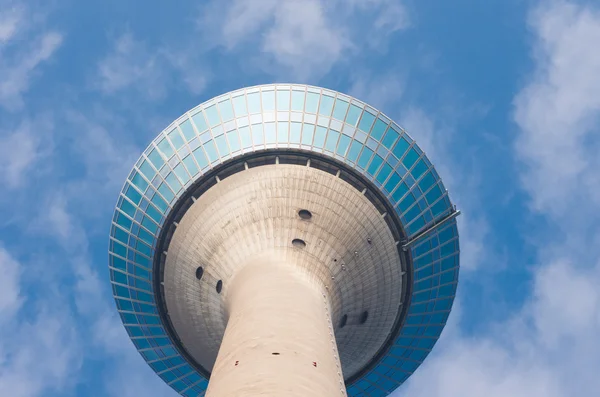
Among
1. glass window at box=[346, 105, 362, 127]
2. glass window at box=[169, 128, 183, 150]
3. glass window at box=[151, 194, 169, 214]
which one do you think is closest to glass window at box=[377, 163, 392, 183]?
glass window at box=[346, 105, 362, 127]

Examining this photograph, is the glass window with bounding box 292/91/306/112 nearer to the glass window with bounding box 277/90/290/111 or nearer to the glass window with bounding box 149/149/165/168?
the glass window with bounding box 277/90/290/111

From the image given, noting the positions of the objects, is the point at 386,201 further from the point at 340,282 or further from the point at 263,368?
the point at 263,368

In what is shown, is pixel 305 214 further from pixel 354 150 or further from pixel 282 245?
pixel 354 150

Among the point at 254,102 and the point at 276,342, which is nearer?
the point at 276,342

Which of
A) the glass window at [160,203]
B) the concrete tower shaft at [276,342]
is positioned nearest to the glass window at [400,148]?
the concrete tower shaft at [276,342]

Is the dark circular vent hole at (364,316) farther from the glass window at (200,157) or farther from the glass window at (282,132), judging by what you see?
the glass window at (200,157)

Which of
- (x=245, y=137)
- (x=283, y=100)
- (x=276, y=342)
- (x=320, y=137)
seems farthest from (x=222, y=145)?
(x=276, y=342)
